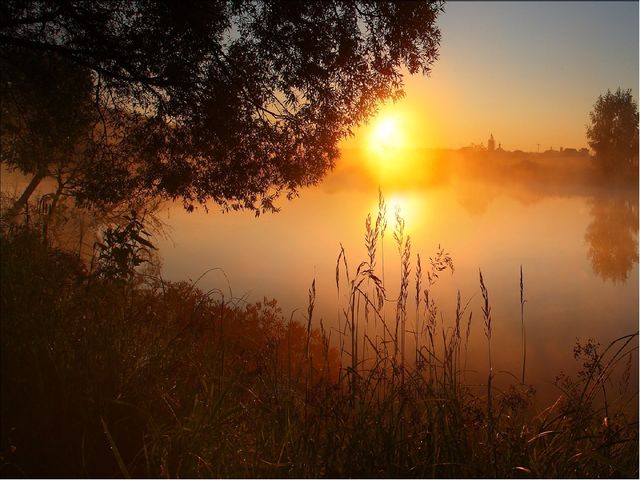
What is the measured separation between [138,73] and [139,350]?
166 inches

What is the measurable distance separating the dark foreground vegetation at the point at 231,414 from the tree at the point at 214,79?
321cm

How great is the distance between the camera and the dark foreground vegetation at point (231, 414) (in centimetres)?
293

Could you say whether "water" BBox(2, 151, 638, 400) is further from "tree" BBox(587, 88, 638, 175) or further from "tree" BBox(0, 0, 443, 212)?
"tree" BBox(587, 88, 638, 175)

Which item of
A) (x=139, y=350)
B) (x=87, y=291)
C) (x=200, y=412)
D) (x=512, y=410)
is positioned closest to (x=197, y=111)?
(x=87, y=291)

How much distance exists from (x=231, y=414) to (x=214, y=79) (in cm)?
449

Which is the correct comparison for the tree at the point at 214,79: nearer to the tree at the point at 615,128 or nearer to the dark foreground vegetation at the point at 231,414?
the dark foreground vegetation at the point at 231,414

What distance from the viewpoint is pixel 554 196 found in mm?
108812

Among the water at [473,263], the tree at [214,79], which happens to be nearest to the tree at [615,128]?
the water at [473,263]

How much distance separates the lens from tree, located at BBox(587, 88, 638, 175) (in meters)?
46.7

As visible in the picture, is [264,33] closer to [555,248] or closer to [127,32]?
[127,32]

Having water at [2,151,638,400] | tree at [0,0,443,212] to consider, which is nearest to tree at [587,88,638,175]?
water at [2,151,638,400]

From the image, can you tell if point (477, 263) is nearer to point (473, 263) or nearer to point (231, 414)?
point (473, 263)

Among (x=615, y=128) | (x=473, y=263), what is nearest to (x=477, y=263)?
(x=473, y=263)

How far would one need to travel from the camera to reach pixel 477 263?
1266 inches
